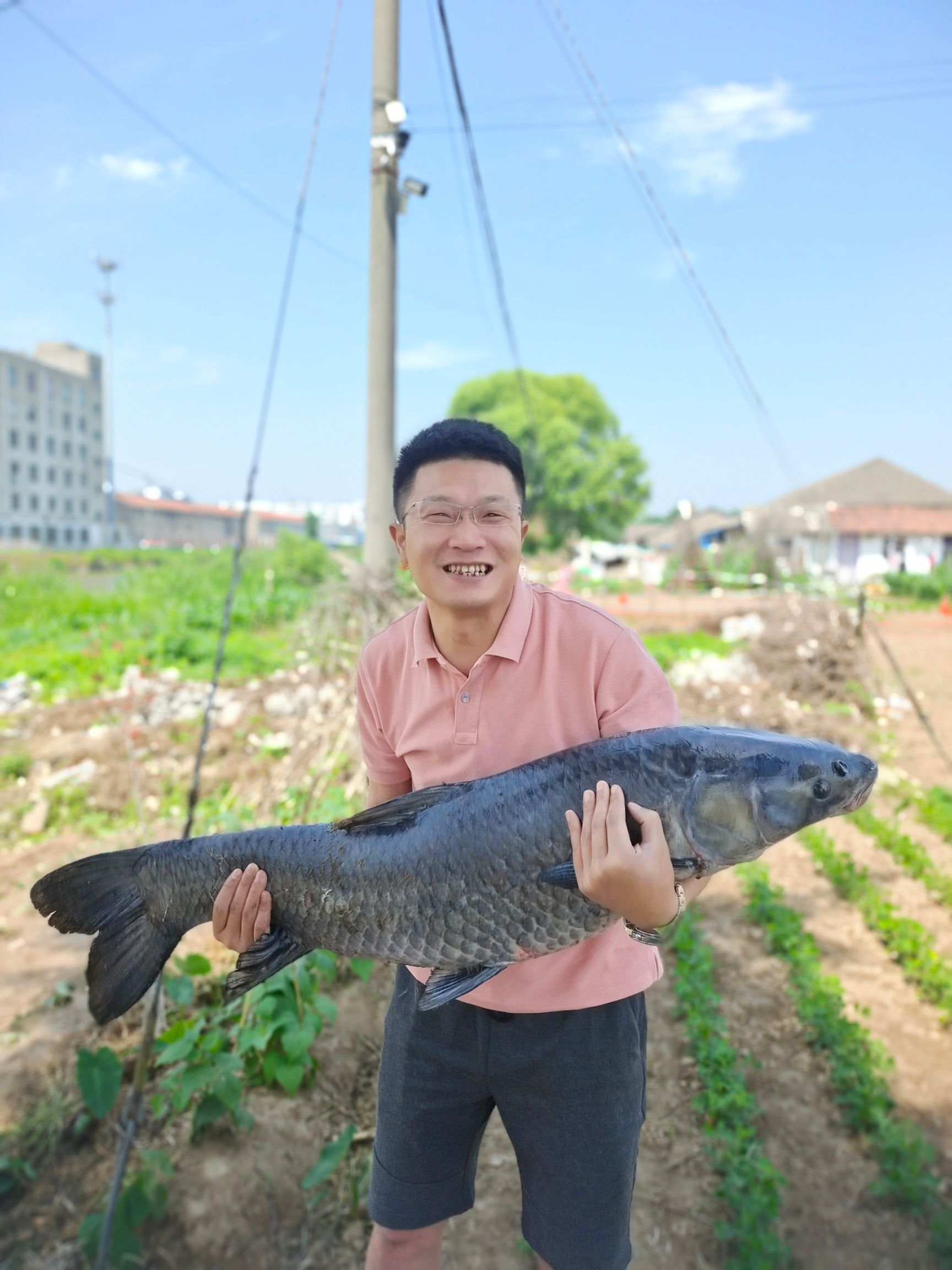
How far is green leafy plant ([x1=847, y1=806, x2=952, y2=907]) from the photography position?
5.85 m

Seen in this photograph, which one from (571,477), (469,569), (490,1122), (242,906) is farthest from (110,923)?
(571,477)

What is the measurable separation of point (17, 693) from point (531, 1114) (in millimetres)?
11481

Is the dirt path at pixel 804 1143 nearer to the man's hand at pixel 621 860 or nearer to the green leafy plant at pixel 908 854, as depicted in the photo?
the green leafy plant at pixel 908 854

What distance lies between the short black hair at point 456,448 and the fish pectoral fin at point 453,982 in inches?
42.1

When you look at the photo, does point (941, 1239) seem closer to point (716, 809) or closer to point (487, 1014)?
point (487, 1014)

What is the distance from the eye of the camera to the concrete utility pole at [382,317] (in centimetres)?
591

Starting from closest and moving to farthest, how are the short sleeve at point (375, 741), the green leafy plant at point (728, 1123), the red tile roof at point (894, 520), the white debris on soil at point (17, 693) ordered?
the short sleeve at point (375, 741), the green leafy plant at point (728, 1123), the white debris on soil at point (17, 693), the red tile roof at point (894, 520)

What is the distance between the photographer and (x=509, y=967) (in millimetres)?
1918

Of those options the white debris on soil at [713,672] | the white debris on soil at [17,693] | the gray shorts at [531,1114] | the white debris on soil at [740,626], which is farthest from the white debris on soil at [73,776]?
the white debris on soil at [740,626]

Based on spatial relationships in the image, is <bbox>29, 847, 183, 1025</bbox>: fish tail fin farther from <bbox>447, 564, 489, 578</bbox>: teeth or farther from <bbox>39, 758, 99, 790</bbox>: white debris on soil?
<bbox>39, 758, 99, 790</bbox>: white debris on soil

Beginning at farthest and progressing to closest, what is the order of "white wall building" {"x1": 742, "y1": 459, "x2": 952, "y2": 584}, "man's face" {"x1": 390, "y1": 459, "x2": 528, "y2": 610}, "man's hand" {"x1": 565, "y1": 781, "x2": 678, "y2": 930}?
"white wall building" {"x1": 742, "y1": 459, "x2": 952, "y2": 584}
"man's face" {"x1": 390, "y1": 459, "x2": 528, "y2": 610}
"man's hand" {"x1": 565, "y1": 781, "x2": 678, "y2": 930}

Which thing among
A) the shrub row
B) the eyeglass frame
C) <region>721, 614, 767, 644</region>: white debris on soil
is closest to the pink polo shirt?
the eyeglass frame

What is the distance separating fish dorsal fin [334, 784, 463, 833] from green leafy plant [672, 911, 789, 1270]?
7.09 ft

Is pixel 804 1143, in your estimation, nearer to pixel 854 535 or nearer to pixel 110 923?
pixel 110 923
